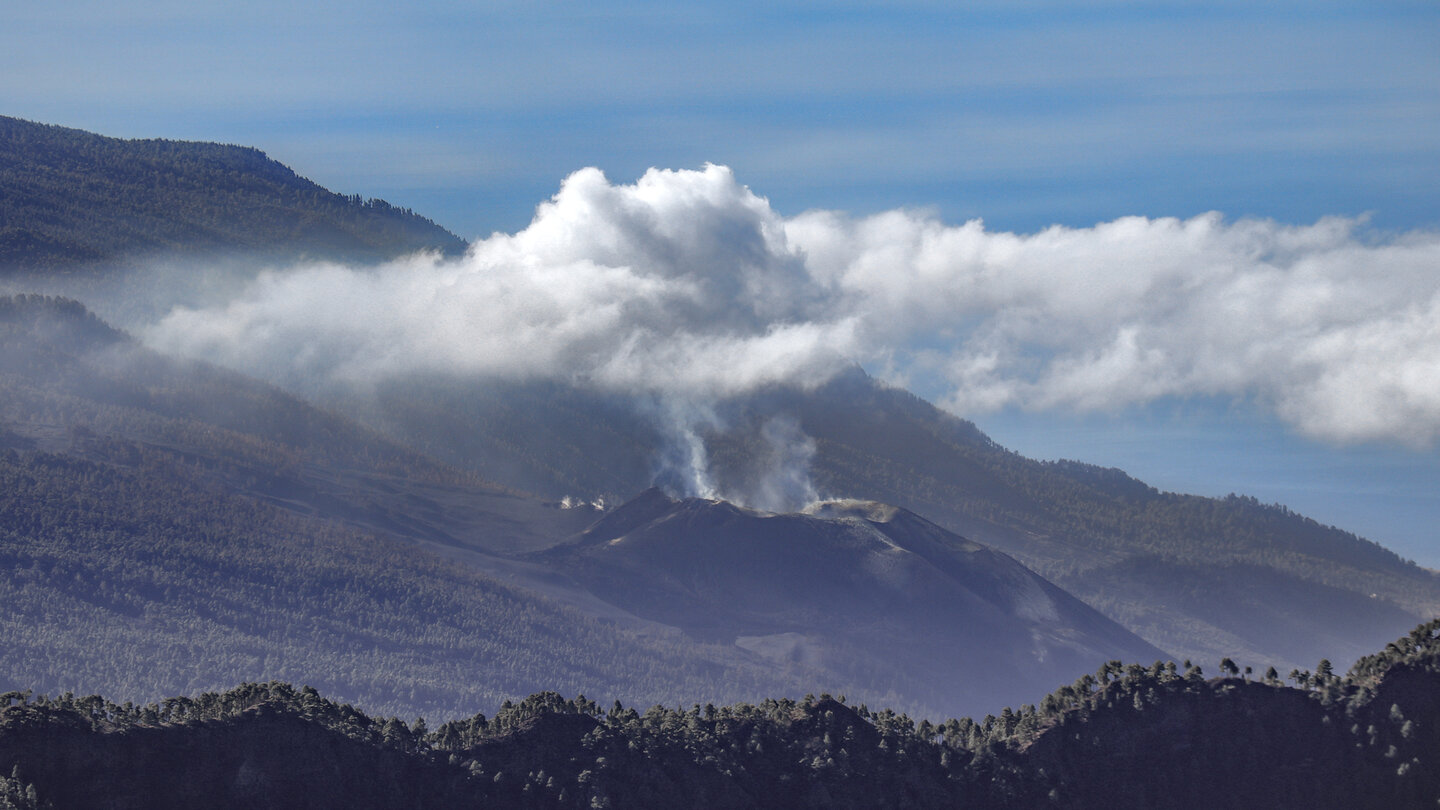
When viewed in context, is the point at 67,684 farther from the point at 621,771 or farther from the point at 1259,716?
the point at 1259,716

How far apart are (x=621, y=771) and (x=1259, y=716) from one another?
26745 millimetres

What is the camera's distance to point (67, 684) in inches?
7490

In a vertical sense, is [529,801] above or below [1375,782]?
below

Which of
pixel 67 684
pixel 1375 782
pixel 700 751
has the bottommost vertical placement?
pixel 67 684

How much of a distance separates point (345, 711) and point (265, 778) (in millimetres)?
5009

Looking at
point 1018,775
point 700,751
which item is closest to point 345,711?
point 700,751

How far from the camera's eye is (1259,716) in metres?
71.6

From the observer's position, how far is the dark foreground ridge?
6494cm

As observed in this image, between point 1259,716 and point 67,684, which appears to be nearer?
point 1259,716

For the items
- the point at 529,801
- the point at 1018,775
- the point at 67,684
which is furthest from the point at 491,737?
the point at 67,684

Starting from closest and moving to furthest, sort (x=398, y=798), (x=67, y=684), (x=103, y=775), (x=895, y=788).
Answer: (x=103, y=775), (x=398, y=798), (x=895, y=788), (x=67, y=684)

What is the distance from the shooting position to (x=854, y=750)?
71.8m

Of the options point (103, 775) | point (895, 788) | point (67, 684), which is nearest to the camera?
point (103, 775)

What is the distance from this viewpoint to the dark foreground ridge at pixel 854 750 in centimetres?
6494
